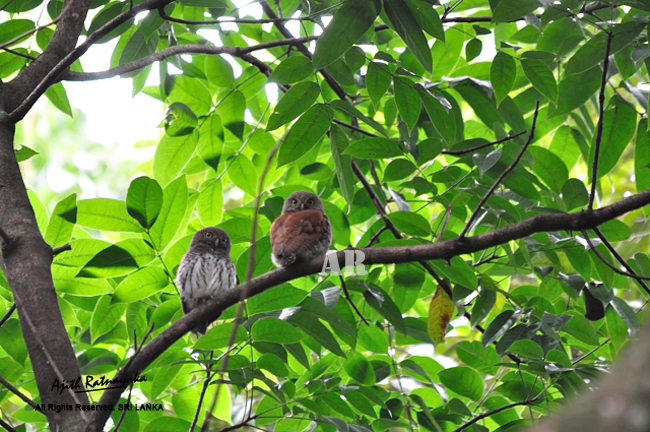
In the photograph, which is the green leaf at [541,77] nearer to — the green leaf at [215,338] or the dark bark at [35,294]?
the green leaf at [215,338]

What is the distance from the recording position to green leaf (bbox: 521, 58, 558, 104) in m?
2.77

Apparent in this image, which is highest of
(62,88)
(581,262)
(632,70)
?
(62,88)

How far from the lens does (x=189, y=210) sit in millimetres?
3297

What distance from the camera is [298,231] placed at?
306cm

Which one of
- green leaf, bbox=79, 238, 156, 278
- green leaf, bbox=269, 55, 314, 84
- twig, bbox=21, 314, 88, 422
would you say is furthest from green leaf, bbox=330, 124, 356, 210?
twig, bbox=21, 314, 88, 422

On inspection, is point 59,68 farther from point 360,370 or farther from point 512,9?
point 360,370

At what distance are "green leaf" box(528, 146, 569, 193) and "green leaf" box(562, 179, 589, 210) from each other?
11cm

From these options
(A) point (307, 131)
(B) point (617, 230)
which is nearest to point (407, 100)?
(A) point (307, 131)

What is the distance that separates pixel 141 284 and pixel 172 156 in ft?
3.35

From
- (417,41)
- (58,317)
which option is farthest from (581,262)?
(58,317)

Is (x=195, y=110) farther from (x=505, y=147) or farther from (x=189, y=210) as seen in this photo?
(x=505, y=147)

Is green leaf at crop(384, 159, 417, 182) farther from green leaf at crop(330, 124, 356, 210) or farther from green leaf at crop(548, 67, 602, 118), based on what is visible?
green leaf at crop(548, 67, 602, 118)

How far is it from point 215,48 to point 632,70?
1.98m

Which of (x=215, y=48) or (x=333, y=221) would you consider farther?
(x=333, y=221)
